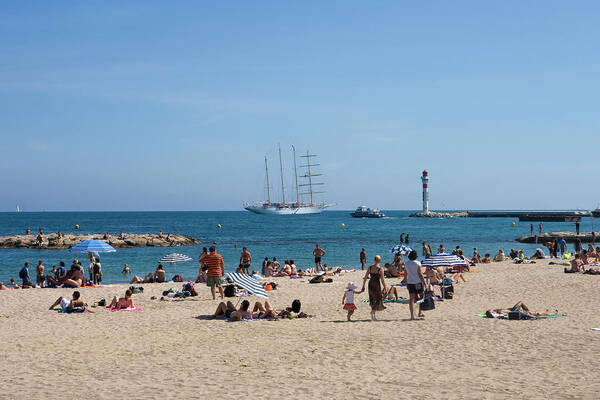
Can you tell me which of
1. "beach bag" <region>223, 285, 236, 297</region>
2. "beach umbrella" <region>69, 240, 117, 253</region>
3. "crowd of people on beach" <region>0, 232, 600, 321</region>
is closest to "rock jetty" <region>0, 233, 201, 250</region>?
"crowd of people on beach" <region>0, 232, 600, 321</region>

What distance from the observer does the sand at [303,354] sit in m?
7.99

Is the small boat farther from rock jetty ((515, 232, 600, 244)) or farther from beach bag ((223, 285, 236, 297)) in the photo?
beach bag ((223, 285, 236, 297))

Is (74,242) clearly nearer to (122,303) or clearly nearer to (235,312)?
(122,303)

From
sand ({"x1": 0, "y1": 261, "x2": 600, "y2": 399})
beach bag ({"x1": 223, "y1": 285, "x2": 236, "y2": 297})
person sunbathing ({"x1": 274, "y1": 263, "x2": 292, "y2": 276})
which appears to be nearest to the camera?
sand ({"x1": 0, "y1": 261, "x2": 600, "y2": 399})

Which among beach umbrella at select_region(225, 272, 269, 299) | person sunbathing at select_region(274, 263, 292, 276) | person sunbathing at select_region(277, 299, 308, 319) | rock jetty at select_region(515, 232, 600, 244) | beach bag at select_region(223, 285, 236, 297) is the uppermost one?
beach umbrella at select_region(225, 272, 269, 299)

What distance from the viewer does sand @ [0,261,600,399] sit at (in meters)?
7.99

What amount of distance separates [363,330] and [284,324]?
6.60ft

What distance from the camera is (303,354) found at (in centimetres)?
1014

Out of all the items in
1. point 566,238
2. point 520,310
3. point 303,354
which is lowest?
point 566,238

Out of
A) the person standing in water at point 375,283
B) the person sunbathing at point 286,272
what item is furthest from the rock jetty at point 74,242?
the person standing in water at point 375,283

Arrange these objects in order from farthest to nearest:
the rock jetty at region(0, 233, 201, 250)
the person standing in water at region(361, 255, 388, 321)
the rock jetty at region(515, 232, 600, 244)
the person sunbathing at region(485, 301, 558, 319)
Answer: the rock jetty at region(515, 232, 600, 244) < the rock jetty at region(0, 233, 201, 250) < the person sunbathing at region(485, 301, 558, 319) < the person standing in water at region(361, 255, 388, 321)

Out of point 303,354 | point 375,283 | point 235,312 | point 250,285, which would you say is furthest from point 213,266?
point 303,354

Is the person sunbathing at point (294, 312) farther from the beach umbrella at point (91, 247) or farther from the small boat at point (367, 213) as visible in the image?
the small boat at point (367, 213)

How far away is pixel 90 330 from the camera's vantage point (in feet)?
41.3
